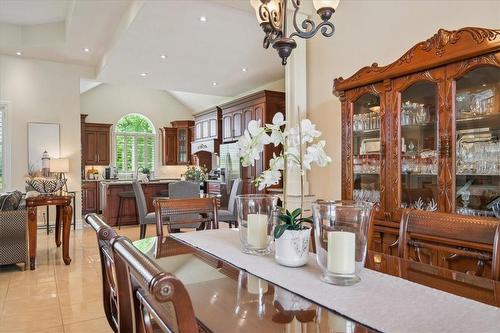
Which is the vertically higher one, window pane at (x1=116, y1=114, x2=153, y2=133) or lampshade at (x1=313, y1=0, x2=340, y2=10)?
window pane at (x1=116, y1=114, x2=153, y2=133)

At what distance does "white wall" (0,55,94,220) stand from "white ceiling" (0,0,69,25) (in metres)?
0.93

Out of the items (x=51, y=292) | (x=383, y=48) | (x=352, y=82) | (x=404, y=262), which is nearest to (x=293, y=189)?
(x=352, y=82)

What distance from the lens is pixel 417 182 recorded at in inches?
97.0

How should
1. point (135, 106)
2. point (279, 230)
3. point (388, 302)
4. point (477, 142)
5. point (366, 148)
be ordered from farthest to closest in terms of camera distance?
1. point (135, 106)
2. point (366, 148)
3. point (477, 142)
4. point (279, 230)
5. point (388, 302)

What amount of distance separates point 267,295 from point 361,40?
278cm

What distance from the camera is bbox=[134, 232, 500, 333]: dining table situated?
91 cm

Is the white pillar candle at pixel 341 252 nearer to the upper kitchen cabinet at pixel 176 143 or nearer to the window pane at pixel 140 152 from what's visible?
the upper kitchen cabinet at pixel 176 143

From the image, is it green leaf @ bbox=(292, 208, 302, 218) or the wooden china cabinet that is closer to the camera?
green leaf @ bbox=(292, 208, 302, 218)

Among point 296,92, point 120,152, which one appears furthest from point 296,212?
point 120,152

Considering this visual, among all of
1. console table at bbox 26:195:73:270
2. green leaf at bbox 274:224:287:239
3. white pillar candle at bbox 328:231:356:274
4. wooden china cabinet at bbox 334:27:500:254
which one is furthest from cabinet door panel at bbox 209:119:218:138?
white pillar candle at bbox 328:231:356:274

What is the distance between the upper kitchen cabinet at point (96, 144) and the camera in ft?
31.4

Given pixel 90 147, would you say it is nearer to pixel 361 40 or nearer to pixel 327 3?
pixel 361 40

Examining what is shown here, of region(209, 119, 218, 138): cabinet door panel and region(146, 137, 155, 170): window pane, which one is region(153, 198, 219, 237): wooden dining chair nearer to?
region(209, 119, 218, 138): cabinet door panel

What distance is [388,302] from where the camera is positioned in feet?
3.36
